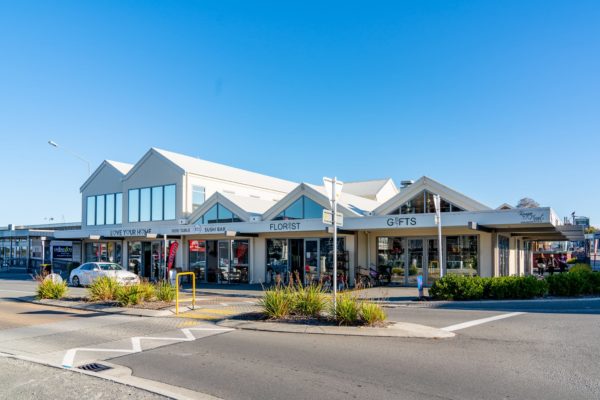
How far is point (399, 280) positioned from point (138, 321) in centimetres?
1377

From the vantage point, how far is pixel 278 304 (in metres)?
12.1

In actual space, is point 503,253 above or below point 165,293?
above

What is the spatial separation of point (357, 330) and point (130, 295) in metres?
8.28

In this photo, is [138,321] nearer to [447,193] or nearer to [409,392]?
[409,392]

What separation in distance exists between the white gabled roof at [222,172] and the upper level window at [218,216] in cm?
376

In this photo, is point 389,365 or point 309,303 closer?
point 389,365

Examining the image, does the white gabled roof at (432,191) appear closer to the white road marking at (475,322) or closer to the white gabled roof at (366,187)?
the white road marking at (475,322)

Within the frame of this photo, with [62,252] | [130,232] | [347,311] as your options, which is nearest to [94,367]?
[347,311]

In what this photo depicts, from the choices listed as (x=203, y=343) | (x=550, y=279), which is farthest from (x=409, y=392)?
(x=550, y=279)

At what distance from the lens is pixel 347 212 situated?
23.3 m

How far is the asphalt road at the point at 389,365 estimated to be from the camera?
6.43 m

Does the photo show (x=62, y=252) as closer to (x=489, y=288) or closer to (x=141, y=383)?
(x=489, y=288)

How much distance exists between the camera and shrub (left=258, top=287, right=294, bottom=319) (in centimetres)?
1200

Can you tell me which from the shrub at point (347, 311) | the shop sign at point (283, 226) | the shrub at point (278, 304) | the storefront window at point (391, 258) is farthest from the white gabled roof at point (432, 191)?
the shrub at point (278, 304)
